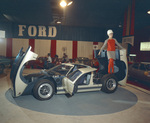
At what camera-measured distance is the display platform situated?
179 inches

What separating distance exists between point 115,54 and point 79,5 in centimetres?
582

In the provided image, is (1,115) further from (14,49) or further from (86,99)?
(14,49)

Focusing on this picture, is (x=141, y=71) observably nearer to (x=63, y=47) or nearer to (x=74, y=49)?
(x=74, y=49)

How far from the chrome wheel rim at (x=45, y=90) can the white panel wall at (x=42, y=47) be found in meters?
14.7

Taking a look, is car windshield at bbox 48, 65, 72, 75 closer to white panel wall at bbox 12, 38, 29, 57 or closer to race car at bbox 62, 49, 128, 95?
race car at bbox 62, 49, 128, 95

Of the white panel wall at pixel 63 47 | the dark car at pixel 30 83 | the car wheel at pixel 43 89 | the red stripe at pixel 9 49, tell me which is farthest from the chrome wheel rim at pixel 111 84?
the red stripe at pixel 9 49

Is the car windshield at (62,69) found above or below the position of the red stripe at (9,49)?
below

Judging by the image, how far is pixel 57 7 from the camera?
9.84 meters

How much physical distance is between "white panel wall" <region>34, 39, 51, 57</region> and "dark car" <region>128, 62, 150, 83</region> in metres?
12.4

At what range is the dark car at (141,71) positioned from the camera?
8.45 metres

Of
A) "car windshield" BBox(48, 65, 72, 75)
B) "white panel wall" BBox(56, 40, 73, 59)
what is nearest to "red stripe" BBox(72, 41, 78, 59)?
"white panel wall" BBox(56, 40, 73, 59)

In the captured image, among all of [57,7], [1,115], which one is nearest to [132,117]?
[1,115]

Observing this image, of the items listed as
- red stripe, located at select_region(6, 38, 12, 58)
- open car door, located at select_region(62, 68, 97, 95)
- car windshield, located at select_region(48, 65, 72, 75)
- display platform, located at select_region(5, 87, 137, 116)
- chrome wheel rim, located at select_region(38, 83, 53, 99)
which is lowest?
display platform, located at select_region(5, 87, 137, 116)

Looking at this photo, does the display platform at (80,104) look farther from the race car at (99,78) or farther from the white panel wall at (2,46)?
the white panel wall at (2,46)
